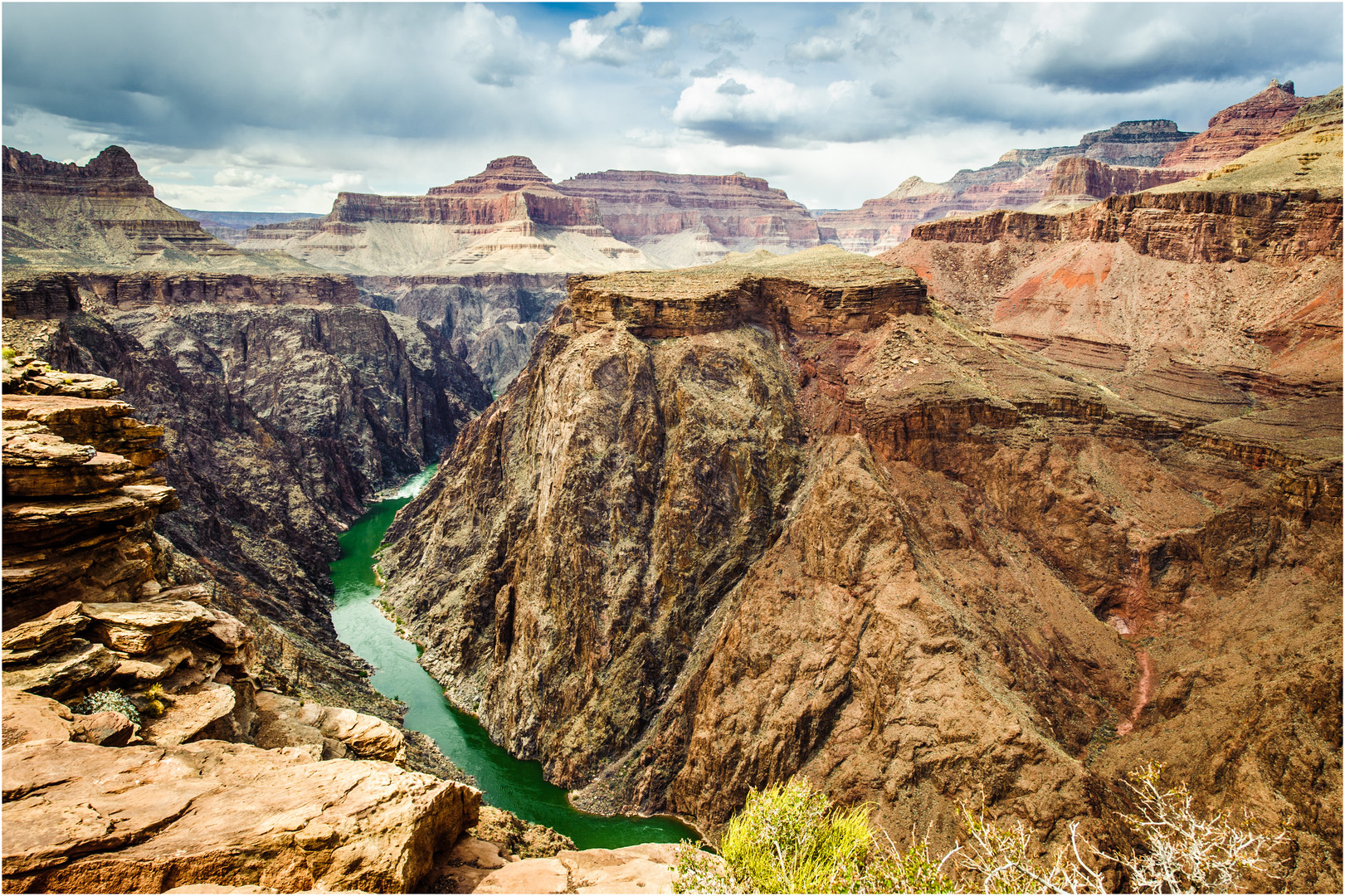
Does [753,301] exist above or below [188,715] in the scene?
above

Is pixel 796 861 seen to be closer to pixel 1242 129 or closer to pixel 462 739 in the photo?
pixel 462 739

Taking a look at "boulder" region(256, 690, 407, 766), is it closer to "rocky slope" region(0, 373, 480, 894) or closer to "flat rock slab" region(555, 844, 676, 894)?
"rocky slope" region(0, 373, 480, 894)

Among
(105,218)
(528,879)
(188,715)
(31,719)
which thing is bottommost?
(528,879)

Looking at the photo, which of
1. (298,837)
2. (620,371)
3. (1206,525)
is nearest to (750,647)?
(620,371)

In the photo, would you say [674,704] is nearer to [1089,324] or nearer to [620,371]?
[620,371]

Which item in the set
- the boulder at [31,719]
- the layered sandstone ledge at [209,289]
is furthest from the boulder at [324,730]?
the layered sandstone ledge at [209,289]

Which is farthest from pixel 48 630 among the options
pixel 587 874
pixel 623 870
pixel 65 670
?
pixel 623 870
